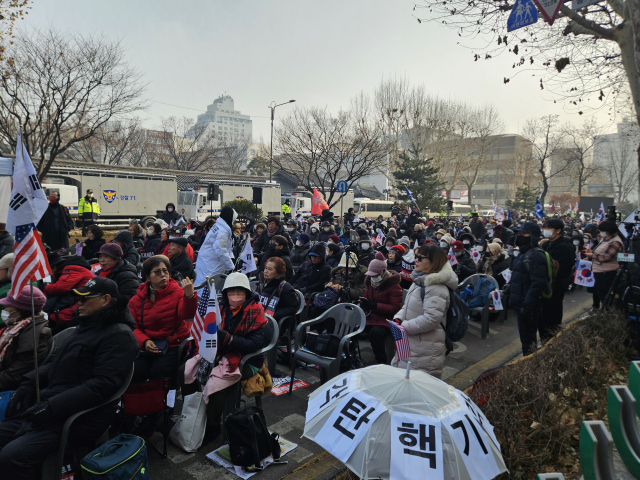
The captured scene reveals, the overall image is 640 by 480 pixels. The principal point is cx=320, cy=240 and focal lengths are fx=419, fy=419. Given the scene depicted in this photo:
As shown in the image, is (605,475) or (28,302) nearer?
(605,475)

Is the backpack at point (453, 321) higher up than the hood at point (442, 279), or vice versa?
the hood at point (442, 279)

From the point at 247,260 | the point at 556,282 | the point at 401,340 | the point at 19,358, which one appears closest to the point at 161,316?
the point at 19,358

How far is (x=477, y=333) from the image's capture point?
25.0 feet

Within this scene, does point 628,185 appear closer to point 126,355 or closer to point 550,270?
point 550,270

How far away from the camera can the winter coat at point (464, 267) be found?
27.5ft

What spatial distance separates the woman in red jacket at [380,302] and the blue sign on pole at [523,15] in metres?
4.11

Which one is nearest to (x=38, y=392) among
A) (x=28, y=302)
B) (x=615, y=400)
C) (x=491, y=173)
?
(x=28, y=302)

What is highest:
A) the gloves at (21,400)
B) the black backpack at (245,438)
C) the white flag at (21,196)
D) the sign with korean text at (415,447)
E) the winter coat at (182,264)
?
the white flag at (21,196)

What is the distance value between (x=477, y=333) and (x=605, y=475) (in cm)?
533

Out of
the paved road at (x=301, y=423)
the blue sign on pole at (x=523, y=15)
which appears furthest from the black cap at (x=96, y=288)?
the blue sign on pole at (x=523, y=15)

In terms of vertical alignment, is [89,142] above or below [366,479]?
above

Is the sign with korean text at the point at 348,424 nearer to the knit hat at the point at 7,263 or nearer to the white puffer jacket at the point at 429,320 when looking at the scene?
the white puffer jacket at the point at 429,320

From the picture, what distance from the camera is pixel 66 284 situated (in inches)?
192

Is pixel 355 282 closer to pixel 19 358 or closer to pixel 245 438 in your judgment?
pixel 245 438
